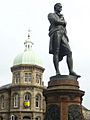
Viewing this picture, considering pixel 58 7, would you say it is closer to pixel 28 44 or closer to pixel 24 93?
pixel 24 93

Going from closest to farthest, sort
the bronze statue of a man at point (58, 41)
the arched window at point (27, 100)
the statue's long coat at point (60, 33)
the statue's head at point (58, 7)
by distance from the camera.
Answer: the bronze statue of a man at point (58, 41) → the statue's long coat at point (60, 33) → the statue's head at point (58, 7) → the arched window at point (27, 100)

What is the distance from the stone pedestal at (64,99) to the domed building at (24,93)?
42.3 metres

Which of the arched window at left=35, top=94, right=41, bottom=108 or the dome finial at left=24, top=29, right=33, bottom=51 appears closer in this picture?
the arched window at left=35, top=94, right=41, bottom=108

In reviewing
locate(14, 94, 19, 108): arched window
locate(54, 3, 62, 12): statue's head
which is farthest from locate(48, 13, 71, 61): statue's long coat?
locate(14, 94, 19, 108): arched window

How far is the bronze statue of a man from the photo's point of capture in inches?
513

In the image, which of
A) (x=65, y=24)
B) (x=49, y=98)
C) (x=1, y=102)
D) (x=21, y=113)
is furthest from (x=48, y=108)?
(x=1, y=102)

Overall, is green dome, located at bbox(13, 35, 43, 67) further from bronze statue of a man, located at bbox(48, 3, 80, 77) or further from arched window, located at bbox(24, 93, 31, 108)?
bronze statue of a man, located at bbox(48, 3, 80, 77)

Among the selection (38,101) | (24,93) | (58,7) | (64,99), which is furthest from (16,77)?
(64,99)

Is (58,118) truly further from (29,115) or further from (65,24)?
(29,115)

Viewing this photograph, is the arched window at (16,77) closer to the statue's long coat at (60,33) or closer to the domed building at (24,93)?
the domed building at (24,93)

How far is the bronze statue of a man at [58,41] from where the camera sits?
13031 millimetres

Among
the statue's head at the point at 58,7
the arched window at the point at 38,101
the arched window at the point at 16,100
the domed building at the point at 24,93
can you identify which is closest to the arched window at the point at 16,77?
the domed building at the point at 24,93

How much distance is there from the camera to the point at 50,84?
1268cm

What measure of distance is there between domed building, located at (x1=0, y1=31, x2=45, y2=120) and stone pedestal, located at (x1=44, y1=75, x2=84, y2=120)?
42275mm
